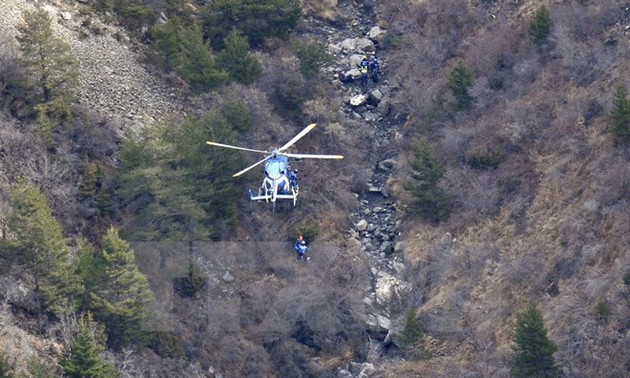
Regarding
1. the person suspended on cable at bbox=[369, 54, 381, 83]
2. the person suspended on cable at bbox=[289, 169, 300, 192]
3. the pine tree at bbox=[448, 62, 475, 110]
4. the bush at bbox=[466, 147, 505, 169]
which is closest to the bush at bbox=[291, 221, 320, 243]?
the person suspended on cable at bbox=[289, 169, 300, 192]

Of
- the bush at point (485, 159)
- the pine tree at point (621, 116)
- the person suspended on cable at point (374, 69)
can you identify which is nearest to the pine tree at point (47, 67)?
the person suspended on cable at point (374, 69)

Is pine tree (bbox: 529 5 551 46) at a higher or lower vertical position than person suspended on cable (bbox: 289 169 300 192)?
higher

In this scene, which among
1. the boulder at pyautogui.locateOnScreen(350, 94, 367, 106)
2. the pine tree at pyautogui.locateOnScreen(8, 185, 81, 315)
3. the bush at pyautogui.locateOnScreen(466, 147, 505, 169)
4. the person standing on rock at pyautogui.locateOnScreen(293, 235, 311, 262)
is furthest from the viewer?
the boulder at pyautogui.locateOnScreen(350, 94, 367, 106)

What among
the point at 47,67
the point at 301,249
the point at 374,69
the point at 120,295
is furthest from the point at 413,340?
the point at 374,69

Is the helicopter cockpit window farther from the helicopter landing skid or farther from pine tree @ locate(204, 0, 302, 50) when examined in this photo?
pine tree @ locate(204, 0, 302, 50)

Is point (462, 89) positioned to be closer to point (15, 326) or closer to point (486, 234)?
point (486, 234)

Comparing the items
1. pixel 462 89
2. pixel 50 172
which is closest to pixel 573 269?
pixel 462 89

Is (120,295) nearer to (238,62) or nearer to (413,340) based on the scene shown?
(413,340)
